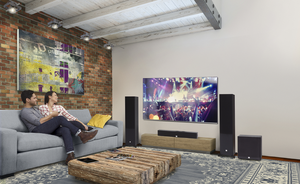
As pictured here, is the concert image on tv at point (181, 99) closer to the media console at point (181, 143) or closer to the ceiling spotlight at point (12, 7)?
the media console at point (181, 143)

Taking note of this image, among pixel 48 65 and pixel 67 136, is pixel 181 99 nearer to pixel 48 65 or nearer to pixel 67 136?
pixel 67 136

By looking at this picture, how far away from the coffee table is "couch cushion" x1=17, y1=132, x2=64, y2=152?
30.0 inches

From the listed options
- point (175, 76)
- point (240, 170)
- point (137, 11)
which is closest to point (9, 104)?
point (137, 11)

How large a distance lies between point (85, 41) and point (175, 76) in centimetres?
235

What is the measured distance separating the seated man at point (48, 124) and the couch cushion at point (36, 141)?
13 cm

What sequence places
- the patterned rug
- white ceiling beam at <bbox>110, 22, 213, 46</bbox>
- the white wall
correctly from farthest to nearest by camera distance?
white ceiling beam at <bbox>110, 22, 213, 46</bbox> < the white wall < the patterned rug

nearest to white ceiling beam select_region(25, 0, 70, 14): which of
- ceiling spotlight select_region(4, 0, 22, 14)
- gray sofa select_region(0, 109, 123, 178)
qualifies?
ceiling spotlight select_region(4, 0, 22, 14)

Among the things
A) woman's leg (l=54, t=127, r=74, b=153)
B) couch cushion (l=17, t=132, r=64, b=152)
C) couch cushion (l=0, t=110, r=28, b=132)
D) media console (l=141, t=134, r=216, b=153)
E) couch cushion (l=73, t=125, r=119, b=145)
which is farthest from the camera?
media console (l=141, t=134, r=216, b=153)

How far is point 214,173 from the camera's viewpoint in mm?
3037

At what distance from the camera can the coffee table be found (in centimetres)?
230

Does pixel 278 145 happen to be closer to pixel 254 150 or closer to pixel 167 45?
pixel 254 150

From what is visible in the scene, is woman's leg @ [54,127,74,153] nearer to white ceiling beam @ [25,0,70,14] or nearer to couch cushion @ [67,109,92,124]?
couch cushion @ [67,109,92,124]

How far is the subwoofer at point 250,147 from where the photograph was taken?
3785 millimetres

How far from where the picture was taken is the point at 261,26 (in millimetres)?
4391
